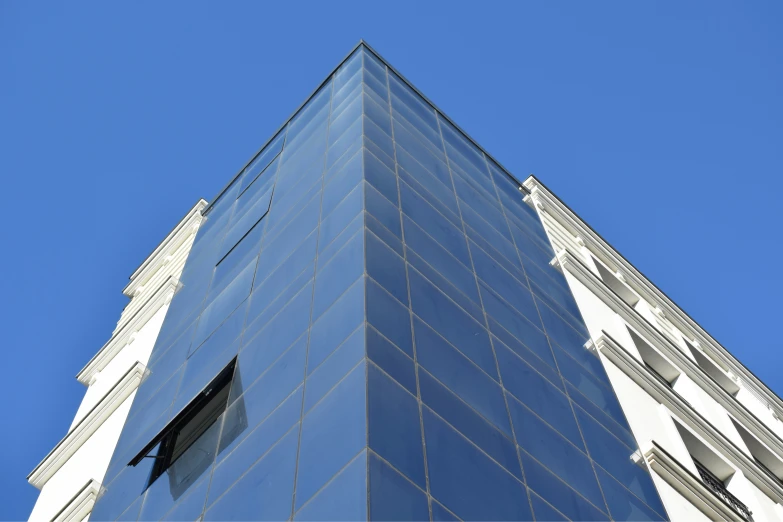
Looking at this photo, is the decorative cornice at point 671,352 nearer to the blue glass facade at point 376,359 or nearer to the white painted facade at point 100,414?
the blue glass facade at point 376,359

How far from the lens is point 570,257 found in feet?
89.7

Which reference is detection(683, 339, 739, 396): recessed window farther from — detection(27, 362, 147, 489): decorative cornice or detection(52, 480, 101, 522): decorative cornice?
detection(52, 480, 101, 522): decorative cornice

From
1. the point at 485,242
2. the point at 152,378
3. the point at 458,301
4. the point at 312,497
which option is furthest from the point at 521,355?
the point at 152,378

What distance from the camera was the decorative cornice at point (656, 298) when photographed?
3434 centimetres

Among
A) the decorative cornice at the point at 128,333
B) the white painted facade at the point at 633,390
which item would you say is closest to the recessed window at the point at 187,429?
the white painted facade at the point at 633,390

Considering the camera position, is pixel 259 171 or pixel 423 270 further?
pixel 259 171

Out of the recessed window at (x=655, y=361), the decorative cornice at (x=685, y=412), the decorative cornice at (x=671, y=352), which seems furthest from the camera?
the recessed window at (x=655, y=361)

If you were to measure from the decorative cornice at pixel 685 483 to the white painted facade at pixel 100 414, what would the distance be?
1153 centimetres

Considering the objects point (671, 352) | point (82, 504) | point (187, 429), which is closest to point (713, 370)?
point (671, 352)

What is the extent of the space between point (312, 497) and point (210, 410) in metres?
5.44

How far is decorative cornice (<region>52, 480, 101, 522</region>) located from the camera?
63.8 feet

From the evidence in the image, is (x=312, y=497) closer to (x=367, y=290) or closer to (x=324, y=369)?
(x=324, y=369)

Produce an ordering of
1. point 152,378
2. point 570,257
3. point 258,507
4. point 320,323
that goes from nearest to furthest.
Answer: point 258,507, point 320,323, point 152,378, point 570,257

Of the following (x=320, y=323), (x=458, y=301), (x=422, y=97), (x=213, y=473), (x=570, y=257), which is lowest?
(x=213, y=473)
